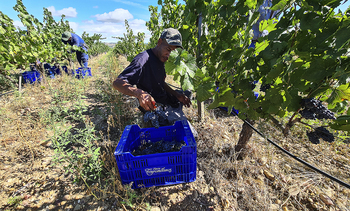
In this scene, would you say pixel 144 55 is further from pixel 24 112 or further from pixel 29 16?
pixel 29 16

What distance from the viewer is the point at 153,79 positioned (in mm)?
2332

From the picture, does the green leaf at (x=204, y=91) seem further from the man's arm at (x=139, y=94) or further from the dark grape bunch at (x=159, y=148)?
the dark grape bunch at (x=159, y=148)

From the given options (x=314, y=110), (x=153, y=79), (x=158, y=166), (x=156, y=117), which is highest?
(x=153, y=79)

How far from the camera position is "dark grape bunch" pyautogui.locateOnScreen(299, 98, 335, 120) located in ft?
3.75

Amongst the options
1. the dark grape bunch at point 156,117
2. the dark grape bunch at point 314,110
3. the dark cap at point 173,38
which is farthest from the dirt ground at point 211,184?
the dark cap at point 173,38

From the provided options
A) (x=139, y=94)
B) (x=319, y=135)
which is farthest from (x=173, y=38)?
(x=319, y=135)

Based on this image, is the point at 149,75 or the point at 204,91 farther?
the point at 149,75

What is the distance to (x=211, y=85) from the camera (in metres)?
1.29

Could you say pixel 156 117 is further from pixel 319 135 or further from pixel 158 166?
pixel 319 135

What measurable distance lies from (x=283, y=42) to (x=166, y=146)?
1.48 m

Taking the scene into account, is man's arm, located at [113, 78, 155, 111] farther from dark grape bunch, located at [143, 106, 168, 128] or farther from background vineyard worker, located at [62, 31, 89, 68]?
background vineyard worker, located at [62, 31, 89, 68]

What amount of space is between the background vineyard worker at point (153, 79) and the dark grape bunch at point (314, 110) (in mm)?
1351

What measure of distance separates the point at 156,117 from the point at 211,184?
1.06 m

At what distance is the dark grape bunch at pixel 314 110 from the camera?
1.14 m
